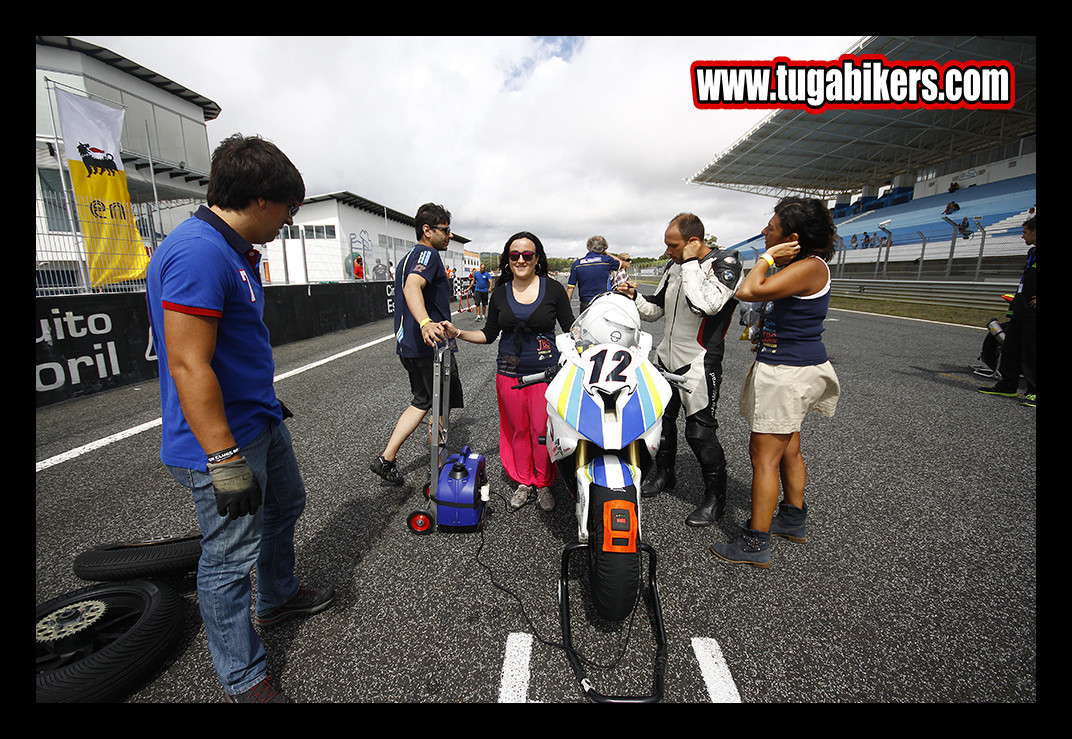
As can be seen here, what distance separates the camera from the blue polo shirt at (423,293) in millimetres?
3285

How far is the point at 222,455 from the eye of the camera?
4.64 feet

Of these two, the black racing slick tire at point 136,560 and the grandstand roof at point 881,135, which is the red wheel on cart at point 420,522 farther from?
the grandstand roof at point 881,135

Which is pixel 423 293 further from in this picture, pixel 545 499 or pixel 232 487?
pixel 232 487

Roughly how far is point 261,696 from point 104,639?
0.86 m

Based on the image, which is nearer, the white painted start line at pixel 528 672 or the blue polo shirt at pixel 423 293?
the white painted start line at pixel 528 672

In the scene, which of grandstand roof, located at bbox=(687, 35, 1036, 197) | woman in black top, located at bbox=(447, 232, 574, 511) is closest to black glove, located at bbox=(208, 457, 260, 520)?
woman in black top, located at bbox=(447, 232, 574, 511)

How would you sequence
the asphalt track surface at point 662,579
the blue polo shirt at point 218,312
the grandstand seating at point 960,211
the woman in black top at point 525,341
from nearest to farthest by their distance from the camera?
the blue polo shirt at point 218,312 < the asphalt track surface at point 662,579 < the woman in black top at point 525,341 < the grandstand seating at point 960,211

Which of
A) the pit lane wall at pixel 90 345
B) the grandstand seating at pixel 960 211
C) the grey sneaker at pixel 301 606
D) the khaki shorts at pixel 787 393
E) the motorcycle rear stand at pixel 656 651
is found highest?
the grandstand seating at pixel 960 211

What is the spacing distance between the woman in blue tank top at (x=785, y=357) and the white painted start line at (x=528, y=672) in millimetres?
714

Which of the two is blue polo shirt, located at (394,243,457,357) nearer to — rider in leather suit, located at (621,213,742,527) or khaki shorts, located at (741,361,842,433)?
rider in leather suit, located at (621,213,742,527)

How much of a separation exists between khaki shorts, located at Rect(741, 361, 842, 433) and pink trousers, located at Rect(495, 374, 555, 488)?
1312 mm

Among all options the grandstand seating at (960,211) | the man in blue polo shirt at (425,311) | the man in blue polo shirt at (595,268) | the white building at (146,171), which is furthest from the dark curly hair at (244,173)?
the grandstand seating at (960,211)
